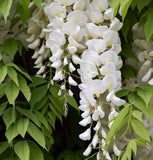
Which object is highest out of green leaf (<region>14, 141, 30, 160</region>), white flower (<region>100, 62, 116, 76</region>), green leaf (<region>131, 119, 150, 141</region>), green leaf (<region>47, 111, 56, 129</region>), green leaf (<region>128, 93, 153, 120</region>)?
white flower (<region>100, 62, 116, 76</region>)

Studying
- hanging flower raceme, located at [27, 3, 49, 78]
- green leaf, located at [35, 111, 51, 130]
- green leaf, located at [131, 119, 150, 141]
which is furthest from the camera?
hanging flower raceme, located at [27, 3, 49, 78]

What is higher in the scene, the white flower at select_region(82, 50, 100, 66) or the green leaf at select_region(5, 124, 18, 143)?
the white flower at select_region(82, 50, 100, 66)

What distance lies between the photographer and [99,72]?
0.94m

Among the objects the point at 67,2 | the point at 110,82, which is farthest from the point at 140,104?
the point at 67,2

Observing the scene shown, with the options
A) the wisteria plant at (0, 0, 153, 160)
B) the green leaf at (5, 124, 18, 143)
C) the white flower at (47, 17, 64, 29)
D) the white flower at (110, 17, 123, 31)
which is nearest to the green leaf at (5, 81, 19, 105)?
the wisteria plant at (0, 0, 153, 160)

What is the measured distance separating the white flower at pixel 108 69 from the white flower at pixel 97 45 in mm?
68

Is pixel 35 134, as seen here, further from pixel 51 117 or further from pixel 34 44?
pixel 34 44

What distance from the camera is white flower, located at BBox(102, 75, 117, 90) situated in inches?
34.5

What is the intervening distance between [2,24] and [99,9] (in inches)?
18.0

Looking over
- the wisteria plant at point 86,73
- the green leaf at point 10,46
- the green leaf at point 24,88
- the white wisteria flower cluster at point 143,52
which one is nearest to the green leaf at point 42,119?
the wisteria plant at point 86,73

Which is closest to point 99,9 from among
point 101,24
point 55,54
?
point 101,24

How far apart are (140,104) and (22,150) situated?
377 mm

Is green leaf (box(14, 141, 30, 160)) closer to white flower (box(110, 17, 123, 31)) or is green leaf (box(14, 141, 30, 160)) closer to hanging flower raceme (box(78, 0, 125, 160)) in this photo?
hanging flower raceme (box(78, 0, 125, 160))

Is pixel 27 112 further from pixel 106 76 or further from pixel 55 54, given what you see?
pixel 106 76
